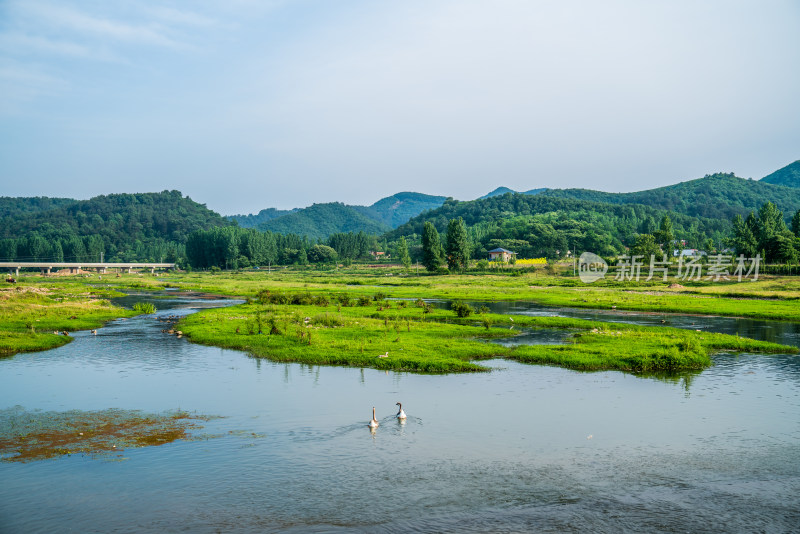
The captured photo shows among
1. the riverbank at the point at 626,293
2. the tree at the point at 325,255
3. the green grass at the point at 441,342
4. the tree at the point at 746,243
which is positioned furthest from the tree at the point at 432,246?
the green grass at the point at 441,342

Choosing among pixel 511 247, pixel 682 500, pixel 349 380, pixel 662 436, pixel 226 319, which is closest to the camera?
pixel 682 500

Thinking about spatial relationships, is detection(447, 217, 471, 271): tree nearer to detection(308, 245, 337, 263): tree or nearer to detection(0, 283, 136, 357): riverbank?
detection(308, 245, 337, 263): tree

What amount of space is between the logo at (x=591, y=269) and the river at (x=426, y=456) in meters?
77.5

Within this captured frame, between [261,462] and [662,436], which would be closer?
[261,462]

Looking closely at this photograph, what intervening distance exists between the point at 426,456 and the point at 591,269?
11582 cm

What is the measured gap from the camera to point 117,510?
619 inches

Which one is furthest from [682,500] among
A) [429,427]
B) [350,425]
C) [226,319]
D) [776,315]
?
[776,315]

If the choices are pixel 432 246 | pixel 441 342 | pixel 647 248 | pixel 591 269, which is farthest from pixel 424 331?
pixel 647 248

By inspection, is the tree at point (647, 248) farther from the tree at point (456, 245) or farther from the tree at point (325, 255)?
the tree at point (325, 255)

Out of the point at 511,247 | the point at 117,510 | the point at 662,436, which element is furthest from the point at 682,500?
the point at 511,247

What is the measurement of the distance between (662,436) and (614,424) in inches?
73.6

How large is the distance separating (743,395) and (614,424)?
8.34 m

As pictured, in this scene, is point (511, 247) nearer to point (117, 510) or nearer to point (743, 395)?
point (743, 395)

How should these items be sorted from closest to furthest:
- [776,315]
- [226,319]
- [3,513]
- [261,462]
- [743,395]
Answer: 1. [3,513]
2. [261,462]
3. [743,395]
4. [226,319]
5. [776,315]
